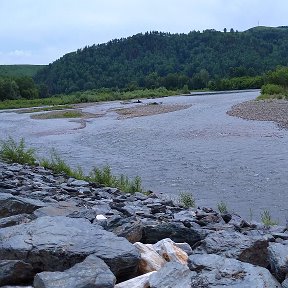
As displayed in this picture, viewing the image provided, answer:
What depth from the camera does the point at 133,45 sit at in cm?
17350

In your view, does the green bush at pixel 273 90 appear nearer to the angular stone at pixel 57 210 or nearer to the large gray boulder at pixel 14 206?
the angular stone at pixel 57 210

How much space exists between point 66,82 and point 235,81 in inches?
2175

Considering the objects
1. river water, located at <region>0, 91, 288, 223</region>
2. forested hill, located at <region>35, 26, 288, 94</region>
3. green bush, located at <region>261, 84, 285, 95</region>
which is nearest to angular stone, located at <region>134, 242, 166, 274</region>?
river water, located at <region>0, 91, 288, 223</region>

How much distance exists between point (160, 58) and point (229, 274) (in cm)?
16383

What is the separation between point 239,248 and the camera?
4.82 meters

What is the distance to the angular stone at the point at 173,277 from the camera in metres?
3.96

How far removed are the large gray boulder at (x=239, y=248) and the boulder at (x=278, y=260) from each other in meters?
0.23

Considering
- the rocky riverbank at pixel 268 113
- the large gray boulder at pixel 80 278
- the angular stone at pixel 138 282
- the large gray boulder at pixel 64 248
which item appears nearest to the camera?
the large gray boulder at pixel 80 278

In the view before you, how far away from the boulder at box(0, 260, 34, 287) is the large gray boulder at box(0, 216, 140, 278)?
→ 92mm

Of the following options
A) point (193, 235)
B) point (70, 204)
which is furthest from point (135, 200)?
point (193, 235)

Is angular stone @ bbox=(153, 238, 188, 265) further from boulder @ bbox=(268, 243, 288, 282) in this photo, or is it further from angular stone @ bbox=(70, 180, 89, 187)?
angular stone @ bbox=(70, 180, 89, 187)

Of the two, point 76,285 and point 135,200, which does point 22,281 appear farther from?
point 135,200

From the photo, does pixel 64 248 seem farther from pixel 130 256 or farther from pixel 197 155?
pixel 197 155

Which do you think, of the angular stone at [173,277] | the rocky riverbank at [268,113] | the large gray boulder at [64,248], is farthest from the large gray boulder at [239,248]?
the rocky riverbank at [268,113]
